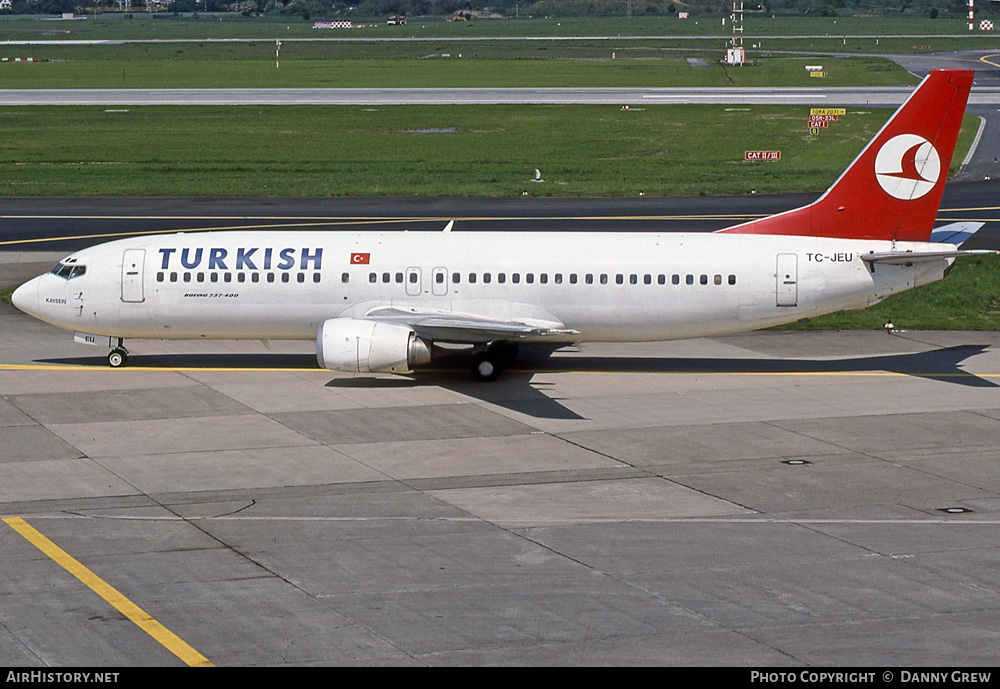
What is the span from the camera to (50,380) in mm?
38688

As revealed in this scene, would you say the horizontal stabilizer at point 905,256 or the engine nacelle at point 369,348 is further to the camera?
the horizontal stabilizer at point 905,256

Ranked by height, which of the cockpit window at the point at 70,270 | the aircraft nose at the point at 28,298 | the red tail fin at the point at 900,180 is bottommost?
the aircraft nose at the point at 28,298

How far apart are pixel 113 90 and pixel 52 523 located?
372ft

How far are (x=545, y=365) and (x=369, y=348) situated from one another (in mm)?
6625

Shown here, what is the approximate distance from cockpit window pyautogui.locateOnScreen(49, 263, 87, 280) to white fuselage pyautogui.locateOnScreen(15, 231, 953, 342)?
240 millimetres

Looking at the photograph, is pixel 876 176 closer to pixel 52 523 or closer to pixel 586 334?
pixel 586 334

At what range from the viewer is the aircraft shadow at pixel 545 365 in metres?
38.7

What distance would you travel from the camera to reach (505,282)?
39.0 meters

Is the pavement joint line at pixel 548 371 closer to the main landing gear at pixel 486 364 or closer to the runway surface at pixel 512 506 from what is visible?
the runway surface at pixel 512 506

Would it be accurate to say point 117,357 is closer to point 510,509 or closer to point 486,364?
point 486,364

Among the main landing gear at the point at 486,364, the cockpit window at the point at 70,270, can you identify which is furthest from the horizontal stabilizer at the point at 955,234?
the cockpit window at the point at 70,270

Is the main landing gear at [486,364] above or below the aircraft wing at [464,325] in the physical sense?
below

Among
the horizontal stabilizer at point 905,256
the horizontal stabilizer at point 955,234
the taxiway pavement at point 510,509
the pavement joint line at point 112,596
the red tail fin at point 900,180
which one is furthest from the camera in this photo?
the horizontal stabilizer at point 955,234

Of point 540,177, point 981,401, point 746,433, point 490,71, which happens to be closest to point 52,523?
point 746,433
